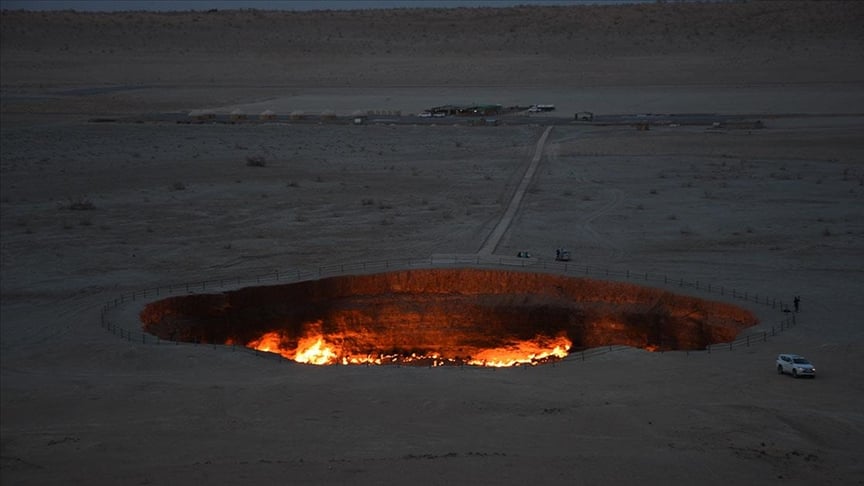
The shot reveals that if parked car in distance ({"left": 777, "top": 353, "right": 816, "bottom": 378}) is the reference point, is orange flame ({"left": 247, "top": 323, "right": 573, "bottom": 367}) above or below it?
below

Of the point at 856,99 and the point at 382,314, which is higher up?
the point at 856,99

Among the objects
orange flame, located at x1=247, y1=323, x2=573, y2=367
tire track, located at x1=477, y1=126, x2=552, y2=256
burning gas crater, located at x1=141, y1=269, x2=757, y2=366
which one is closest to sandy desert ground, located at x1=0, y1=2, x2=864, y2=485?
tire track, located at x1=477, y1=126, x2=552, y2=256

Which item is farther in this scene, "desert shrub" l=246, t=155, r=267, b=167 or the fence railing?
"desert shrub" l=246, t=155, r=267, b=167

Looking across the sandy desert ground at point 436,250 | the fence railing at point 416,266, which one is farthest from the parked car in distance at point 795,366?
the fence railing at point 416,266

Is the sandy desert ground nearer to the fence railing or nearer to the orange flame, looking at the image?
the fence railing

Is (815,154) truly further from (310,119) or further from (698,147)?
(310,119)

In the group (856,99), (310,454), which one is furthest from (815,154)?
(310,454)

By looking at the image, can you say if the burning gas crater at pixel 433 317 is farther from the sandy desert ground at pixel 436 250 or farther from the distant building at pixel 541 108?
the distant building at pixel 541 108
